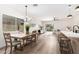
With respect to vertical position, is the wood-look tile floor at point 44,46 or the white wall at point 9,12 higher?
the white wall at point 9,12

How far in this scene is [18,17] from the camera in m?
2.71

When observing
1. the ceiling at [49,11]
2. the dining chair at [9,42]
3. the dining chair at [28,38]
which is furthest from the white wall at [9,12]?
the dining chair at [28,38]

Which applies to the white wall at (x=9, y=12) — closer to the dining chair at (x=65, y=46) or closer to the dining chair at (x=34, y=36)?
the dining chair at (x=34, y=36)

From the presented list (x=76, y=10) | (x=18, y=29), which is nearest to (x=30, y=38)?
(x=18, y=29)

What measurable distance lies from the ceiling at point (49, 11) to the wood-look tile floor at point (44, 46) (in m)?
0.48

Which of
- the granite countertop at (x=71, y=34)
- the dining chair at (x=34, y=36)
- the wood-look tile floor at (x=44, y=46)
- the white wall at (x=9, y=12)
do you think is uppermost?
the white wall at (x=9, y=12)

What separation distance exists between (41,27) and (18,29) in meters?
0.59

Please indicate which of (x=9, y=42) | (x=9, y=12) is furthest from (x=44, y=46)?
(x=9, y=12)

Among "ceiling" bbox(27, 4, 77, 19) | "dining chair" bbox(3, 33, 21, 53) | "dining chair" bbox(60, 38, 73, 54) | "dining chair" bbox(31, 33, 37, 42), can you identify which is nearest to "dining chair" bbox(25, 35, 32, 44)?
"dining chair" bbox(31, 33, 37, 42)

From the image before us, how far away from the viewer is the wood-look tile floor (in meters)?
2.61

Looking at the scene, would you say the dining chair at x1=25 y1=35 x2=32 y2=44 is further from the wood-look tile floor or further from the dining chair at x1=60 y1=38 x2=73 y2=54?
the dining chair at x1=60 y1=38 x2=73 y2=54

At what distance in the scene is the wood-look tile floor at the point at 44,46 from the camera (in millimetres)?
2605

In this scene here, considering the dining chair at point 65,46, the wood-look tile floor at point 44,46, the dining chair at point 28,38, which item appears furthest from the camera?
the dining chair at point 28,38

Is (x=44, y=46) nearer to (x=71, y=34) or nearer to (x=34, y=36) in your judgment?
(x=34, y=36)
